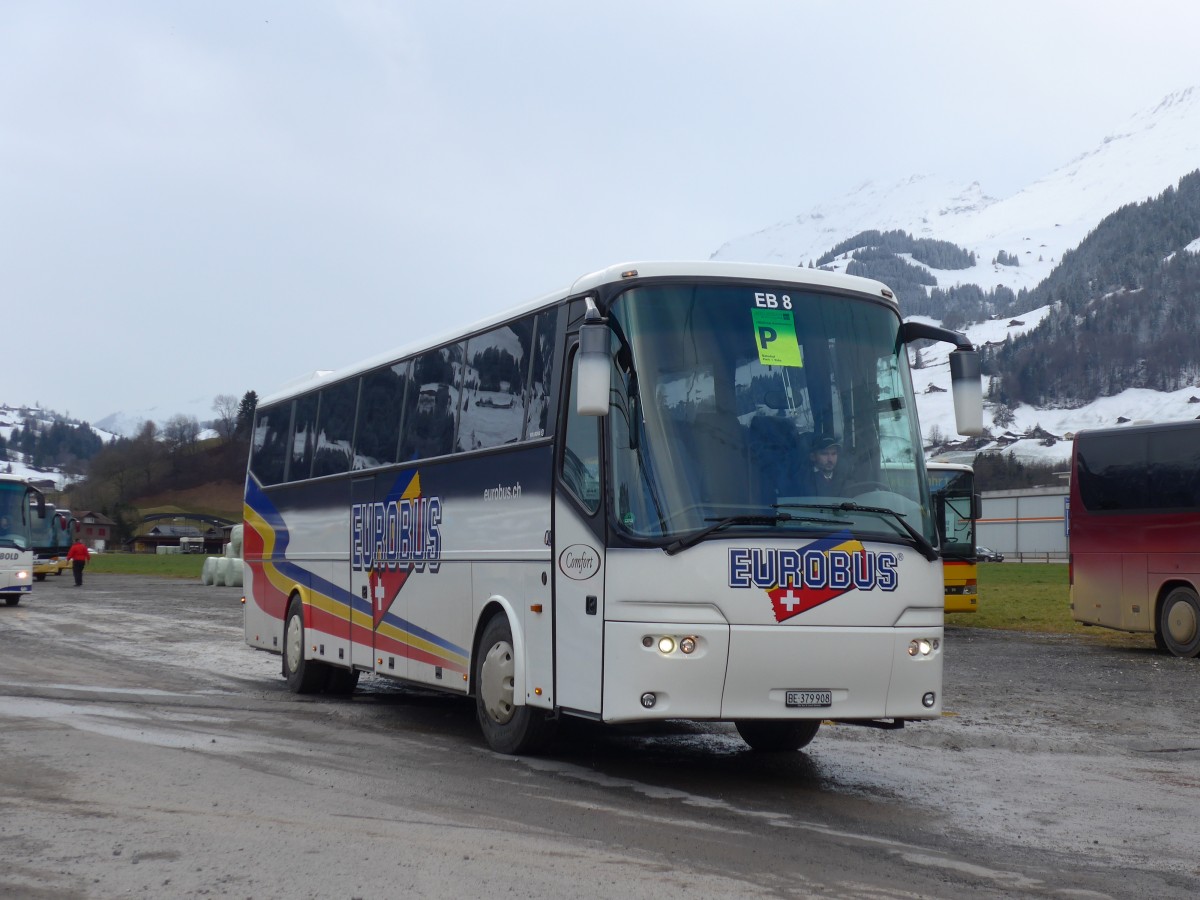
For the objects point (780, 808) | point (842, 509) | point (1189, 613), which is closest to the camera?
point (780, 808)

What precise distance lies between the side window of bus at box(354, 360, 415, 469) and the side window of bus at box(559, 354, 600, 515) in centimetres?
336

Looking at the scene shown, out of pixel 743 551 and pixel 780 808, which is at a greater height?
pixel 743 551

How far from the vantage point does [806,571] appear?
28.0 ft

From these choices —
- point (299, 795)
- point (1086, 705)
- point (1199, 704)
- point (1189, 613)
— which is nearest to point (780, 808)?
point (299, 795)

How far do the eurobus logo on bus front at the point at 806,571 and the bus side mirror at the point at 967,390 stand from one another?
4.35 feet

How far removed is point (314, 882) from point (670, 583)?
3066 mm

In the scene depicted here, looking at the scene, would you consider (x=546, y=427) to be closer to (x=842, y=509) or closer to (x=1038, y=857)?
(x=842, y=509)

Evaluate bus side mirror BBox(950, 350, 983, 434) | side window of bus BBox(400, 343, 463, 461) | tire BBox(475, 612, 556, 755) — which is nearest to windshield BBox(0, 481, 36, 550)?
side window of bus BBox(400, 343, 463, 461)

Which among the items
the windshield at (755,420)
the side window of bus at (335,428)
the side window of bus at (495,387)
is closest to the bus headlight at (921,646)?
the windshield at (755,420)

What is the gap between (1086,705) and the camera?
14375 mm

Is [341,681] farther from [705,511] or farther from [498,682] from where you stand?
[705,511]

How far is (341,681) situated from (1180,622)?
12439mm

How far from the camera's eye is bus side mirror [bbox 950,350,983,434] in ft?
31.0

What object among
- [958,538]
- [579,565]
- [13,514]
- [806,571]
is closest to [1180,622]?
[958,538]
